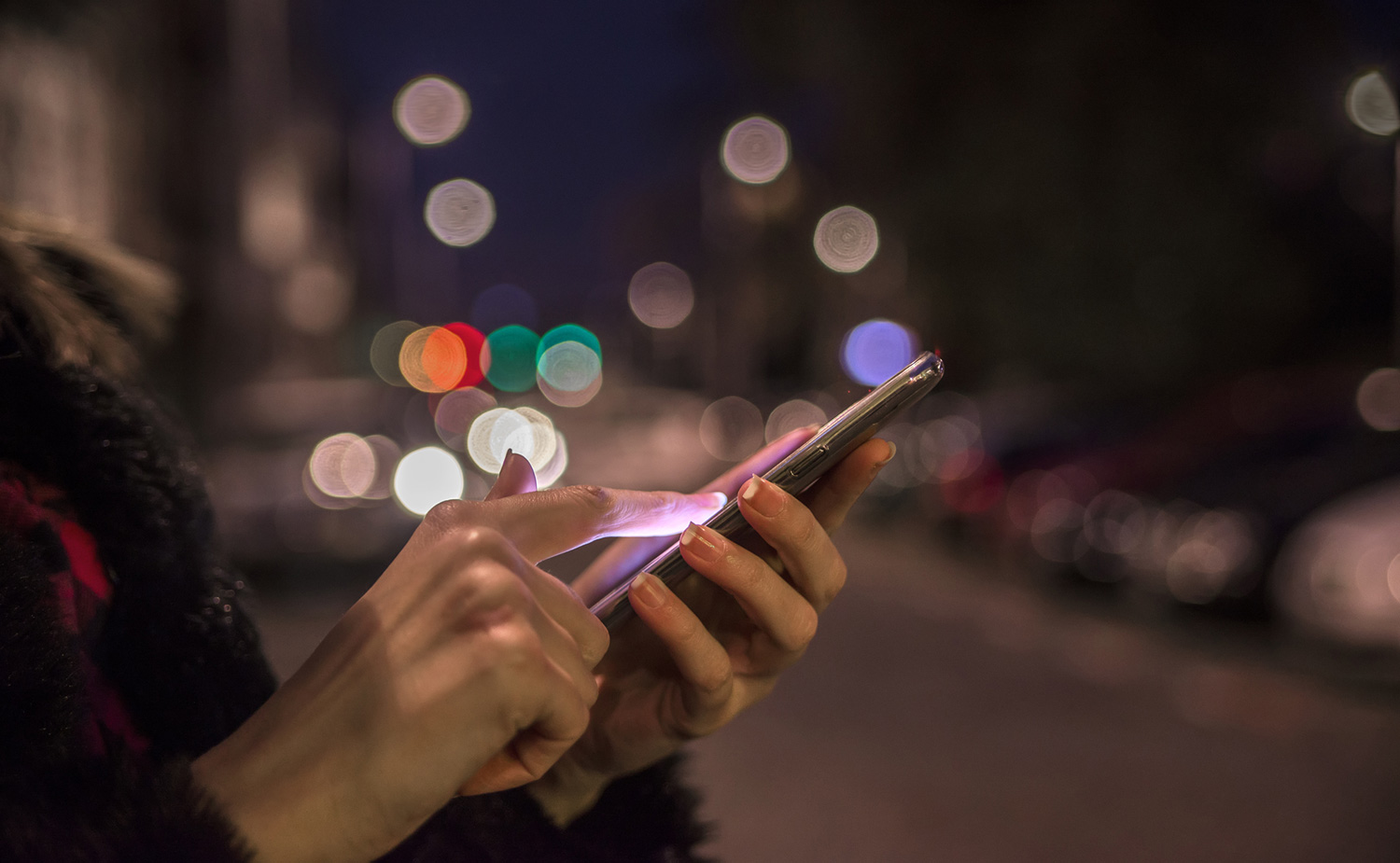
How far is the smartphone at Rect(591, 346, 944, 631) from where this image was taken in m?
1.17

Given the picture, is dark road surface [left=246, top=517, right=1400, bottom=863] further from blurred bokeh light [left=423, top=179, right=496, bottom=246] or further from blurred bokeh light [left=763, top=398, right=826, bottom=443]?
blurred bokeh light [left=423, top=179, right=496, bottom=246]

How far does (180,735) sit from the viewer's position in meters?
1.16

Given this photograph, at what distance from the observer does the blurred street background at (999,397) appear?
5.00 metres

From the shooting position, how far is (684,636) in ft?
3.70

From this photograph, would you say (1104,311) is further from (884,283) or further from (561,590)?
(561,590)

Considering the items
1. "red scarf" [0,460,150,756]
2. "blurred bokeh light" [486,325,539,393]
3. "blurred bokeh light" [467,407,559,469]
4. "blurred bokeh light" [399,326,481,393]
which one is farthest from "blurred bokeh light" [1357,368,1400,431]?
"blurred bokeh light" [486,325,539,393]

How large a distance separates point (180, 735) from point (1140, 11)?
14902 millimetres

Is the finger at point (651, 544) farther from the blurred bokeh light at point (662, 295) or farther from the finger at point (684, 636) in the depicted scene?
the blurred bokeh light at point (662, 295)

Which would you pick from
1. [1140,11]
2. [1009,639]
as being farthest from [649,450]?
[1009,639]

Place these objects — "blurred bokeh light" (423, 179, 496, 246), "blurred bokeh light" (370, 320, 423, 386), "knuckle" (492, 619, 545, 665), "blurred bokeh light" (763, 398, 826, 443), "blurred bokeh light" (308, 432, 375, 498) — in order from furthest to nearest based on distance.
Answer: "blurred bokeh light" (370, 320, 423, 386), "blurred bokeh light" (423, 179, 496, 246), "blurred bokeh light" (763, 398, 826, 443), "blurred bokeh light" (308, 432, 375, 498), "knuckle" (492, 619, 545, 665)

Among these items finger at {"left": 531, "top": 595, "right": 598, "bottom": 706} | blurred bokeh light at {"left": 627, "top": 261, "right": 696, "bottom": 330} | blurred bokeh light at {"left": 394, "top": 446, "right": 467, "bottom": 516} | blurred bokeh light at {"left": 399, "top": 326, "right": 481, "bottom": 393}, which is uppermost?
blurred bokeh light at {"left": 627, "top": 261, "right": 696, "bottom": 330}

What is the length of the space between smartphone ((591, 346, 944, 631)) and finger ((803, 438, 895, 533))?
3 cm

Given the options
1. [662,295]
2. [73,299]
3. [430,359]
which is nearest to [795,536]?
[73,299]

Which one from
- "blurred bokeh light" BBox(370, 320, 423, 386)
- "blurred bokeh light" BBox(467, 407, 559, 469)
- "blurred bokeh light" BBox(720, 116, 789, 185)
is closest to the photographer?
"blurred bokeh light" BBox(467, 407, 559, 469)
